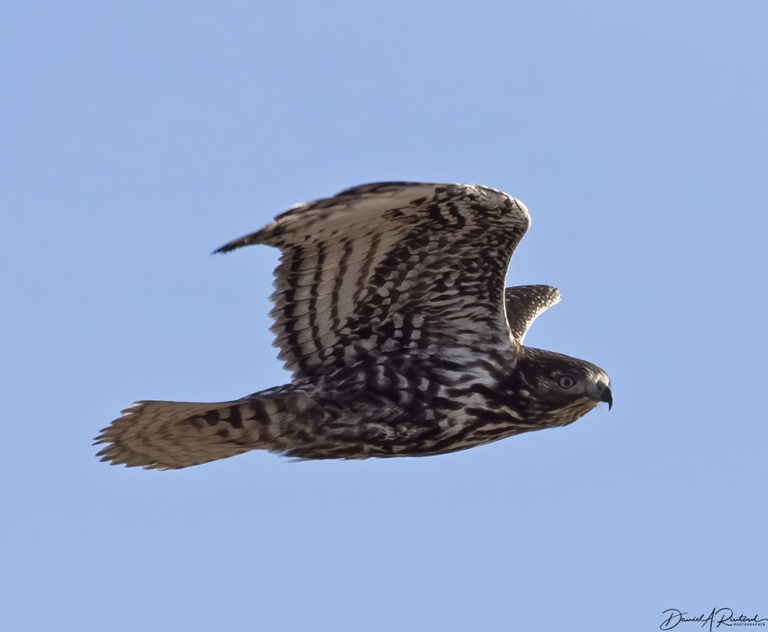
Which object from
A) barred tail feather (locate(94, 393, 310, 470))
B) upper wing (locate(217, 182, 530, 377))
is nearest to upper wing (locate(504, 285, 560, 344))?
upper wing (locate(217, 182, 530, 377))

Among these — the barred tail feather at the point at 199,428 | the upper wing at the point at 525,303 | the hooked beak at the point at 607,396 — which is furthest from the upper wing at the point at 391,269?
the upper wing at the point at 525,303

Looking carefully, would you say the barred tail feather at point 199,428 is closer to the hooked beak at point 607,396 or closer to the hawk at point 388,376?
the hawk at point 388,376

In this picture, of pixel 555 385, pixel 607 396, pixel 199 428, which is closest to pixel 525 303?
pixel 607 396

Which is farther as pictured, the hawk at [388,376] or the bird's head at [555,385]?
the bird's head at [555,385]

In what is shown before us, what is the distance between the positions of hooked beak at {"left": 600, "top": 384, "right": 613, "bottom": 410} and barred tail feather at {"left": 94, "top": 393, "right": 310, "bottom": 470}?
2198 millimetres

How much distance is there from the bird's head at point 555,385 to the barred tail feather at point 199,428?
1.64 meters

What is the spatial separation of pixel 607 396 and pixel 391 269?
1.91 metres

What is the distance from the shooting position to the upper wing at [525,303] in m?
12.2

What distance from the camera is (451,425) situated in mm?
10117

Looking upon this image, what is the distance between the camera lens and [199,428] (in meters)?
10.0

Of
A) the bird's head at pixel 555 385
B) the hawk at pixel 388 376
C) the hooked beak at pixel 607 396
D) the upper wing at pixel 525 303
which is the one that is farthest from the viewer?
the upper wing at pixel 525 303

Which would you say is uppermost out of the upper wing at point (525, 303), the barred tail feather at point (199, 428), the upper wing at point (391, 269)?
the upper wing at point (525, 303)

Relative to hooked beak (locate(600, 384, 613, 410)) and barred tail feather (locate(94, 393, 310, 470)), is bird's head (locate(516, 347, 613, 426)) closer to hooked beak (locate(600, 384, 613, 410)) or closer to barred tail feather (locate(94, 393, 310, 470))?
hooked beak (locate(600, 384, 613, 410))

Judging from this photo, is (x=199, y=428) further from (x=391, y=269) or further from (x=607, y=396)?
(x=607, y=396)
